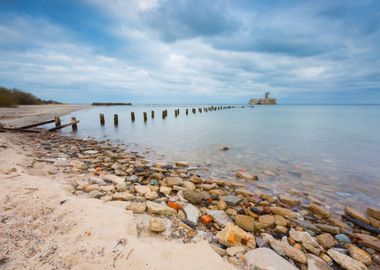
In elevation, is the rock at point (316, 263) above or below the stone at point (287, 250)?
below

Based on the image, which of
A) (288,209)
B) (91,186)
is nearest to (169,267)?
(91,186)

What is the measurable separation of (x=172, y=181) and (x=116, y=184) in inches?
53.4

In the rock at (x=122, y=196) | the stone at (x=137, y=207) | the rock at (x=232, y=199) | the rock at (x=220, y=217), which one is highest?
the stone at (x=137, y=207)

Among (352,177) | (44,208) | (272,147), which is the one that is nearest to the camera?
(44,208)

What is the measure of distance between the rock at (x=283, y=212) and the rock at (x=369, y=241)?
3.14ft

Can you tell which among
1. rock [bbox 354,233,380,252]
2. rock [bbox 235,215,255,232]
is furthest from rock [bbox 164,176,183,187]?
rock [bbox 354,233,380,252]

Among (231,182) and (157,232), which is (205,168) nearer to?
(231,182)

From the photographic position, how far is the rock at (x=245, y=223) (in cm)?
302

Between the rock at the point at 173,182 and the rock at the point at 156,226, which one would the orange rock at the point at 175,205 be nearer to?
the rock at the point at 156,226

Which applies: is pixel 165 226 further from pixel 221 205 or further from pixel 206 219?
A: pixel 221 205

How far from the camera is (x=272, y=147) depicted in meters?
10.4

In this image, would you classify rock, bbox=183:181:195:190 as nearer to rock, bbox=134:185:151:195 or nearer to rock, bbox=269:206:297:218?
rock, bbox=134:185:151:195

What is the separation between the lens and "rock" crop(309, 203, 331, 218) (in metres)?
3.78

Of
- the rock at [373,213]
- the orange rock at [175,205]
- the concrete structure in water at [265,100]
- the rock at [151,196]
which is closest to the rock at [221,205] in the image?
the orange rock at [175,205]
